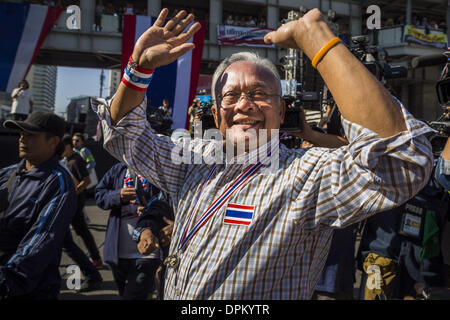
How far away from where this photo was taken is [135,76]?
4.20 feet

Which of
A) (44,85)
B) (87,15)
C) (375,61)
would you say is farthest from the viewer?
(44,85)

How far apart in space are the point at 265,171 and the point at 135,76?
0.58 m

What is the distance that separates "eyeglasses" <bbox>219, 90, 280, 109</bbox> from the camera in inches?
52.3

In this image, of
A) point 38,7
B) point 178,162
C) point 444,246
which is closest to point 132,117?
point 178,162

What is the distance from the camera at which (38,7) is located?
12.8m

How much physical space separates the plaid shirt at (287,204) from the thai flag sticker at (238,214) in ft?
0.05

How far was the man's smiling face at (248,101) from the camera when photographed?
1311 mm

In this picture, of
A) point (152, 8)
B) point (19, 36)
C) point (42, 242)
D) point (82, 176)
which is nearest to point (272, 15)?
point (152, 8)

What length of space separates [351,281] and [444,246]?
28.8 inches

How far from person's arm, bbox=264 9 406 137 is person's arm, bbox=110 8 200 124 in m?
→ 0.42

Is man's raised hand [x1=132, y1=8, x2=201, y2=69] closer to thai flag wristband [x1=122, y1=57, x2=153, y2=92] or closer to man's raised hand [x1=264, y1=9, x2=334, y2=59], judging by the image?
thai flag wristband [x1=122, y1=57, x2=153, y2=92]

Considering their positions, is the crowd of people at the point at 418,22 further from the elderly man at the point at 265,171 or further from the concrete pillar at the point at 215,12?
the elderly man at the point at 265,171

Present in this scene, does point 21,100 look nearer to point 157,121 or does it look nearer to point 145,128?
point 157,121
